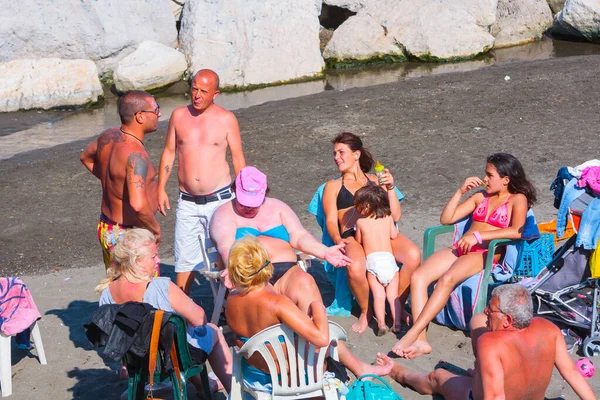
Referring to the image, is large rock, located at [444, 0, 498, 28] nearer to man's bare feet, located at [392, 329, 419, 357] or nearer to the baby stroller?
the baby stroller

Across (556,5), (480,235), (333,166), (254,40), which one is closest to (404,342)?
(480,235)

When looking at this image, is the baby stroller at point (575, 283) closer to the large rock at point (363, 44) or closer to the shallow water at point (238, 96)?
the shallow water at point (238, 96)

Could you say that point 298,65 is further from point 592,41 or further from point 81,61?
point 592,41

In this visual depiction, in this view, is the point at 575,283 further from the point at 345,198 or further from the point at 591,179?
the point at 345,198

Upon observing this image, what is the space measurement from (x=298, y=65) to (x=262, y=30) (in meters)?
1.04

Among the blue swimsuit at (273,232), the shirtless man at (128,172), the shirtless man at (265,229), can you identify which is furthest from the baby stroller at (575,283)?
the shirtless man at (128,172)

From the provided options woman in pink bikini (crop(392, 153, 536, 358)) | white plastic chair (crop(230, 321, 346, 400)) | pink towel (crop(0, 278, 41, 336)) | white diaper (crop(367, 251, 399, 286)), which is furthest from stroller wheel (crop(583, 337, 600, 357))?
pink towel (crop(0, 278, 41, 336))

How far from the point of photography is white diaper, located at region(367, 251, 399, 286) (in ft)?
19.5

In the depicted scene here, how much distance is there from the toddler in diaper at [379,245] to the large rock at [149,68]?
11160mm

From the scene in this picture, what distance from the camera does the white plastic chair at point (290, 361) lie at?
424 cm

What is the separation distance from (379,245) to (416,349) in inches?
35.1

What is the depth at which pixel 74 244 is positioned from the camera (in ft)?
27.4

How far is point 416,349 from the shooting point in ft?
18.2

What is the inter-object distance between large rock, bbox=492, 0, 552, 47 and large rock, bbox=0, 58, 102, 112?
9.34 m
